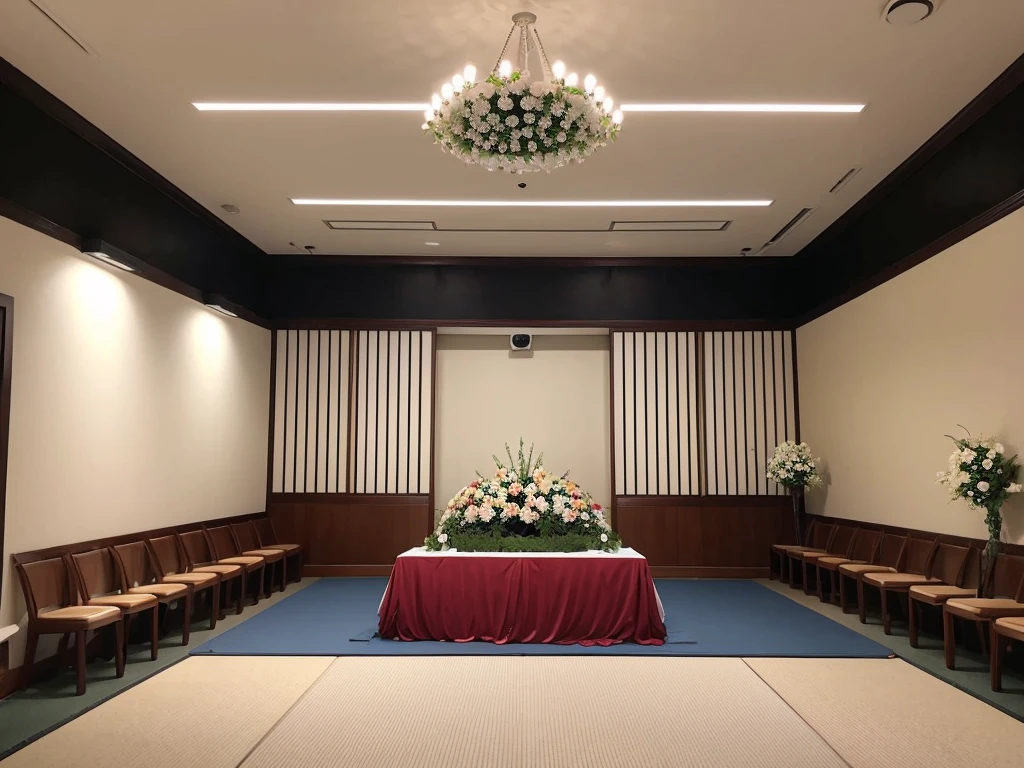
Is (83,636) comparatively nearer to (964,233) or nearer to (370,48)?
(370,48)

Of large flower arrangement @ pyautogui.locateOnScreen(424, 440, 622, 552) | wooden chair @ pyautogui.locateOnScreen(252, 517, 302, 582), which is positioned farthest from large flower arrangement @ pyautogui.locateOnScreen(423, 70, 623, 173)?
wooden chair @ pyautogui.locateOnScreen(252, 517, 302, 582)

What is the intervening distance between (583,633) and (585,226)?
14.4 feet

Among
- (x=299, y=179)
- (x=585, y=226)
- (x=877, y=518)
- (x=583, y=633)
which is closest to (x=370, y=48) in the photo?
(x=299, y=179)

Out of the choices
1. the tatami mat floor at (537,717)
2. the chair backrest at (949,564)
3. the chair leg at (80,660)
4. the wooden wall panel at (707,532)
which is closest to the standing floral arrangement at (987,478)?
the chair backrest at (949,564)

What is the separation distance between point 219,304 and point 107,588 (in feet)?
10.6

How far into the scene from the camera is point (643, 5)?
4.30 meters

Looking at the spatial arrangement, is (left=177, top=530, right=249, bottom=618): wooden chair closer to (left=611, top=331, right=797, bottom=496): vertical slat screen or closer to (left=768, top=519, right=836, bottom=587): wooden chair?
(left=611, top=331, right=797, bottom=496): vertical slat screen

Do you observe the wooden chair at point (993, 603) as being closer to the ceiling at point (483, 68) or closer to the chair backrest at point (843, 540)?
the chair backrest at point (843, 540)

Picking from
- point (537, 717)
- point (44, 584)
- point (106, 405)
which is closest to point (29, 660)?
point (44, 584)

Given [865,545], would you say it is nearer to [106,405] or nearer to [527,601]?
[527,601]

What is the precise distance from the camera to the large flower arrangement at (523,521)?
247 inches

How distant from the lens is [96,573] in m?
5.61

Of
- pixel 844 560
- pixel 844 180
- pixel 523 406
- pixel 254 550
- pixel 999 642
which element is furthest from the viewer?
pixel 523 406

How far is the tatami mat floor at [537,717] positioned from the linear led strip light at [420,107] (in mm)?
4031
